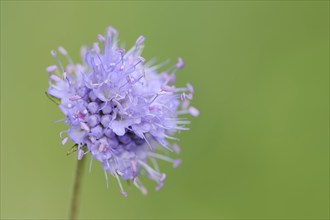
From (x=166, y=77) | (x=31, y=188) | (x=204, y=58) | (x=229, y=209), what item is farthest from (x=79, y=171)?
(x=204, y=58)

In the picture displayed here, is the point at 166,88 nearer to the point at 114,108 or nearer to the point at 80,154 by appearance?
the point at 114,108

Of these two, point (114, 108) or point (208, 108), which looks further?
point (208, 108)

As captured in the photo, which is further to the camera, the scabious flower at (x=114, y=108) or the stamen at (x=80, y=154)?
the scabious flower at (x=114, y=108)

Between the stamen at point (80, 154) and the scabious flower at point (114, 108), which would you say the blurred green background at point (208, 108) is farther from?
the stamen at point (80, 154)

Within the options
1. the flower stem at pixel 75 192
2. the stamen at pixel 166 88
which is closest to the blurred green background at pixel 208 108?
the flower stem at pixel 75 192

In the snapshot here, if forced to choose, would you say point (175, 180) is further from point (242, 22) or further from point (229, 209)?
point (242, 22)

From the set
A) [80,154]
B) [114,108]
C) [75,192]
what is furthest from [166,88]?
[75,192]

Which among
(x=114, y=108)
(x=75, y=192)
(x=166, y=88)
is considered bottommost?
(x=75, y=192)
